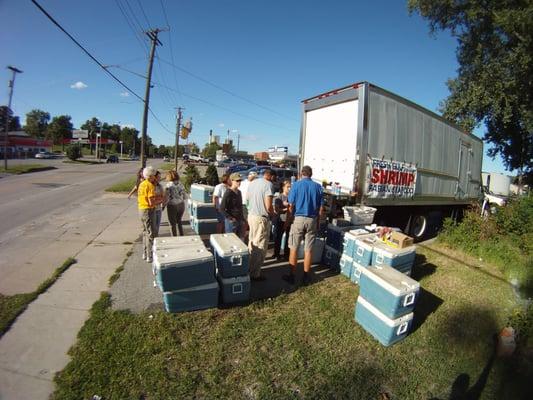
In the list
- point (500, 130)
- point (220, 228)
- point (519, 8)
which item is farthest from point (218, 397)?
point (500, 130)

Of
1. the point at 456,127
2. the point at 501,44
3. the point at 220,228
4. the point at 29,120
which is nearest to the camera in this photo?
the point at 220,228

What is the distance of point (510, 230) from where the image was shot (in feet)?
22.8

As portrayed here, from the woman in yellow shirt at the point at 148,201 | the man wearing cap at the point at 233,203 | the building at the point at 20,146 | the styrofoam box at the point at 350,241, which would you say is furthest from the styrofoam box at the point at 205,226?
the building at the point at 20,146

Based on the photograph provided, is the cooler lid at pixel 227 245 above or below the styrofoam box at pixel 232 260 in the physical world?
above

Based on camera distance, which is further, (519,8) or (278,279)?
(519,8)

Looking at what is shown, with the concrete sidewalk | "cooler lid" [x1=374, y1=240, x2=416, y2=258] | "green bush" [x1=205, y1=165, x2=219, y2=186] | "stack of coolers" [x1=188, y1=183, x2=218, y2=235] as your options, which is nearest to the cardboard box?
"cooler lid" [x1=374, y1=240, x2=416, y2=258]

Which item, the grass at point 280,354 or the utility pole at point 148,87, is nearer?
the grass at point 280,354

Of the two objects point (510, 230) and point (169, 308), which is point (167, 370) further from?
point (510, 230)

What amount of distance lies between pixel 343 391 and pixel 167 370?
5.51 ft

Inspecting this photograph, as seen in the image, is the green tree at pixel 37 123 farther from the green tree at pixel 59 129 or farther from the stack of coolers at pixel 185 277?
the stack of coolers at pixel 185 277

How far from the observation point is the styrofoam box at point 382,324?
345 centimetres

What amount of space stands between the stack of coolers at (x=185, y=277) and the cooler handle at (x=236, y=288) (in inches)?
9.6

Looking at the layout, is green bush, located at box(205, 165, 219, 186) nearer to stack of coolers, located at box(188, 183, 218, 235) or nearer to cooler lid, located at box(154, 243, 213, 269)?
stack of coolers, located at box(188, 183, 218, 235)

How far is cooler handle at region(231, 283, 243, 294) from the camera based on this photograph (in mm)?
4074
